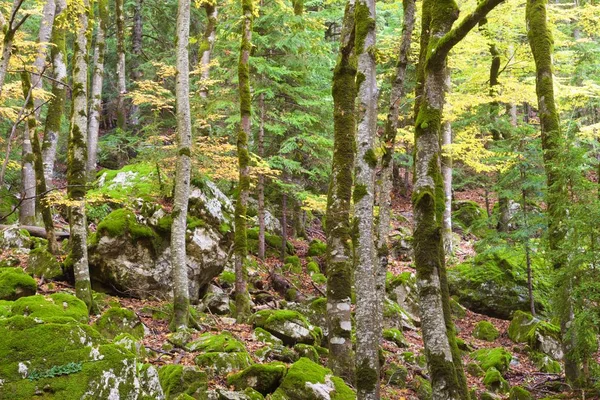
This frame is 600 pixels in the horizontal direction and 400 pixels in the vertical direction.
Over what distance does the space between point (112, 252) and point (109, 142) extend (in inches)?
465

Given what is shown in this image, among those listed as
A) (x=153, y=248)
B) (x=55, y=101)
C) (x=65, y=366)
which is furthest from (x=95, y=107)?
(x=65, y=366)

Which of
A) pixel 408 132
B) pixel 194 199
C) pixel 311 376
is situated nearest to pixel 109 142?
pixel 194 199

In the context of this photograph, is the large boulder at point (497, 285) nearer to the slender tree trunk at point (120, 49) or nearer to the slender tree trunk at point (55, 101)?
the slender tree trunk at point (55, 101)

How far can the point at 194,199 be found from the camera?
13008mm

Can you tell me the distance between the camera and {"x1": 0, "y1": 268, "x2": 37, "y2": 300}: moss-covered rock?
27.1 ft

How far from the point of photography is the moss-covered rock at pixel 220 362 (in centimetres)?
703

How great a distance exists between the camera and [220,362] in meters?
7.14

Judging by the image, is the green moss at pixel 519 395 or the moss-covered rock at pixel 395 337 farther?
the moss-covered rock at pixel 395 337

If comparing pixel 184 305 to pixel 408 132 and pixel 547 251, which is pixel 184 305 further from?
pixel 408 132

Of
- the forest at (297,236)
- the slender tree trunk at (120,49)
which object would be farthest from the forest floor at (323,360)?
the slender tree trunk at (120,49)

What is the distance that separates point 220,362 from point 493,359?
7.26 m

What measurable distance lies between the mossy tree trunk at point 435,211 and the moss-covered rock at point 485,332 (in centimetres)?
872

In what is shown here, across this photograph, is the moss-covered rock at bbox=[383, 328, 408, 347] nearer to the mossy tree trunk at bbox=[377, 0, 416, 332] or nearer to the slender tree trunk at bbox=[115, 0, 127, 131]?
the mossy tree trunk at bbox=[377, 0, 416, 332]

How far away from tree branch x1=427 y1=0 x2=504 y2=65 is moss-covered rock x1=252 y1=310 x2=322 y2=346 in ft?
20.3
